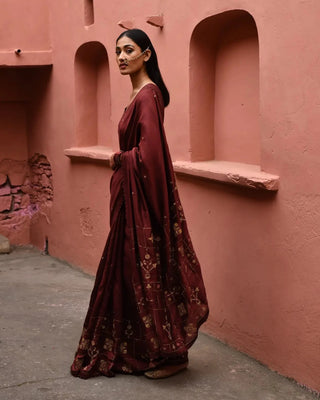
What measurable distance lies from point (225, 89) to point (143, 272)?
1.69m

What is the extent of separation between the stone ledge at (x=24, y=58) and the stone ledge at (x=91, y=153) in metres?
1.03

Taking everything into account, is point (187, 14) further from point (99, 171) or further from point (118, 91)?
point (99, 171)

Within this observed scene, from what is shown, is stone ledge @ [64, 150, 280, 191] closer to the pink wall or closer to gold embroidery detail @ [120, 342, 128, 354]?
the pink wall

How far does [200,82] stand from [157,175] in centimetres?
134

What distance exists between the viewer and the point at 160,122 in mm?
4234

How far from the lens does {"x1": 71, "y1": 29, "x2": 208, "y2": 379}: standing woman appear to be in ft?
13.7

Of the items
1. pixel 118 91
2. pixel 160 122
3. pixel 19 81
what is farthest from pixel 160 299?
pixel 19 81

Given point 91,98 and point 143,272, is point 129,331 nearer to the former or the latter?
point 143,272

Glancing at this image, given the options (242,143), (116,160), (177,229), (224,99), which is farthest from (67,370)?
(224,99)

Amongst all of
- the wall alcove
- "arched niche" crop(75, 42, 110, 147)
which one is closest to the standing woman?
the wall alcove

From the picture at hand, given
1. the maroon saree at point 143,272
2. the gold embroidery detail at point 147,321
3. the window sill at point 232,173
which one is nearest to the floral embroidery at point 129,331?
the maroon saree at point 143,272

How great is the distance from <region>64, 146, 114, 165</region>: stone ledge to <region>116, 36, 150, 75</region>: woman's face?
7.72 feet

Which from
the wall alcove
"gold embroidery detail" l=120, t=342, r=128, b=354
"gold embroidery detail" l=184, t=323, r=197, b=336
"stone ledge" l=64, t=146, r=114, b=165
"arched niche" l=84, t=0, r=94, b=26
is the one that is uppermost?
"arched niche" l=84, t=0, r=94, b=26

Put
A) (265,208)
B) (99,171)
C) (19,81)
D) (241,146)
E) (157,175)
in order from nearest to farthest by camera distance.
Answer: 1. (157,175)
2. (265,208)
3. (241,146)
4. (99,171)
5. (19,81)
